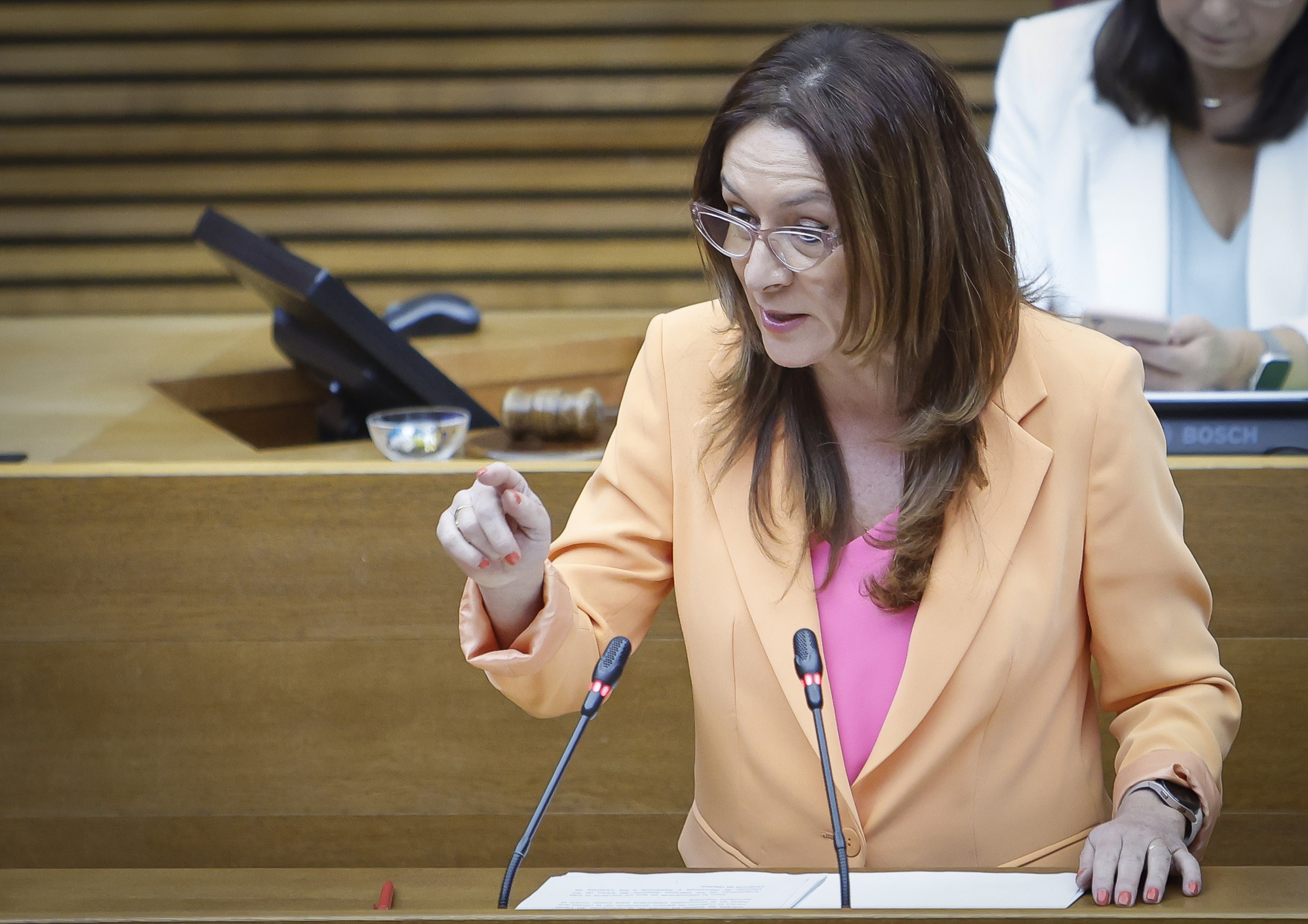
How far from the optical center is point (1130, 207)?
259 centimetres

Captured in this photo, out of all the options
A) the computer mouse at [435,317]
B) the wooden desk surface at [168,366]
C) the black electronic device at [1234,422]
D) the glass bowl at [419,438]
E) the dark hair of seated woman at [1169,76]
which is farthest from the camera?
the computer mouse at [435,317]

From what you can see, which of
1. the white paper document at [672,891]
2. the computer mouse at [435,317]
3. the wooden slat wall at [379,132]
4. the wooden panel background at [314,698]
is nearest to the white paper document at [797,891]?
the white paper document at [672,891]

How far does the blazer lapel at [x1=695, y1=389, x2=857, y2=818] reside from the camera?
139 centimetres

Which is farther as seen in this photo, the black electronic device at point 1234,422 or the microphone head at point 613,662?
the black electronic device at point 1234,422

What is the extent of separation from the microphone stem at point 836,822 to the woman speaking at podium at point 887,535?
0.22m

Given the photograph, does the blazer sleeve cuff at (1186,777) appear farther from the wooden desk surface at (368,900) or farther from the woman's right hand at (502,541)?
the woman's right hand at (502,541)

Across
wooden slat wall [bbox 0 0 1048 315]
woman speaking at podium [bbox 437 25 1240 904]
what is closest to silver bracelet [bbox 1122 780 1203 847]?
woman speaking at podium [bbox 437 25 1240 904]

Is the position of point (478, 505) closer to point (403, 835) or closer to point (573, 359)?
point (403, 835)

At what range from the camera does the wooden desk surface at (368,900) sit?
1.01 metres

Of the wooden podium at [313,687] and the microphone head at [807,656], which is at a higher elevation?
the microphone head at [807,656]

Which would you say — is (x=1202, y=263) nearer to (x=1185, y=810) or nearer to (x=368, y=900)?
(x=1185, y=810)

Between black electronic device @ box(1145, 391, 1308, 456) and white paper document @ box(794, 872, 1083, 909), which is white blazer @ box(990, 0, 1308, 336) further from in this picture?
white paper document @ box(794, 872, 1083, 909)

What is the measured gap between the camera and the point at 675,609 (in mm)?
2160

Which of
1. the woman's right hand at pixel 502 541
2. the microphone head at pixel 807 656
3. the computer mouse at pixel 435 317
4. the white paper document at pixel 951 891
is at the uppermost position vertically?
the woman's right hand at pixel 502 541
